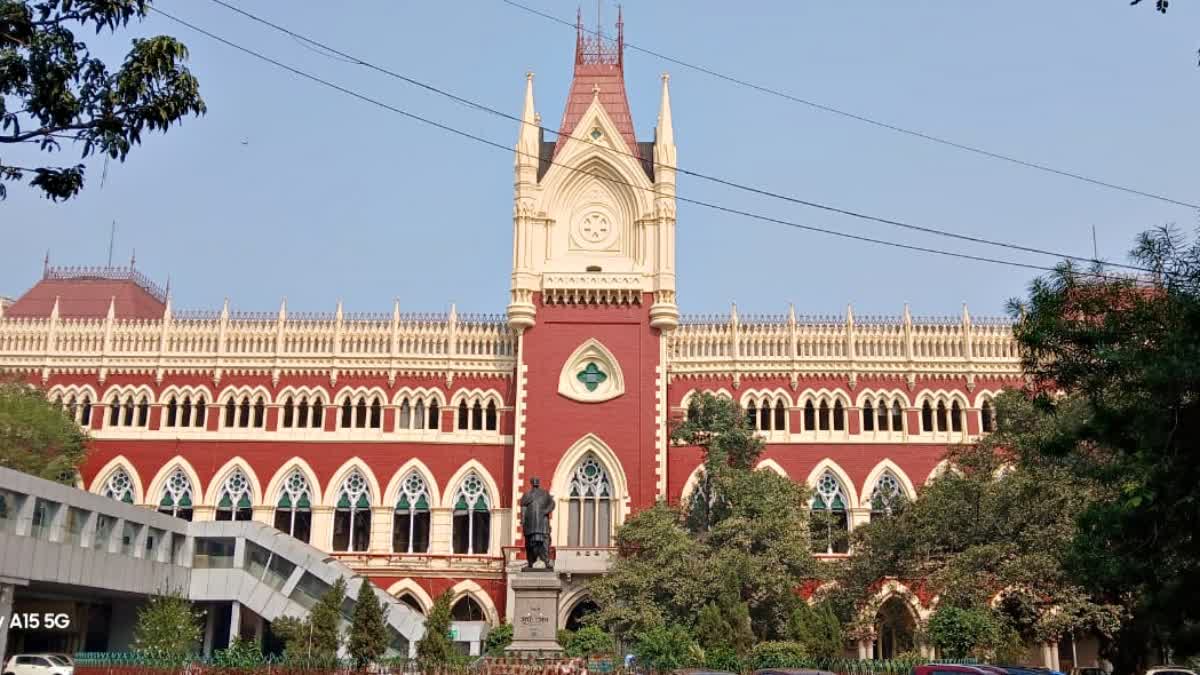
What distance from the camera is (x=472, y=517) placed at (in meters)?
41.7

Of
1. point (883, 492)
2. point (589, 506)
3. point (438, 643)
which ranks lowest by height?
point (438, 643)

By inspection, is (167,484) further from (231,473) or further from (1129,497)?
(1129,497)

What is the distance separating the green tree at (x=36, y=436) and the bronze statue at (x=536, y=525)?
1996cm

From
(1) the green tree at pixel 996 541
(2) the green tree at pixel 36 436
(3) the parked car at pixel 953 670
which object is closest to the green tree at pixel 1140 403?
(3) the parked car at pixel 953 670

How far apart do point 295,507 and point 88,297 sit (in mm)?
13209

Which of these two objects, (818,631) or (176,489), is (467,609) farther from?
(818,631)

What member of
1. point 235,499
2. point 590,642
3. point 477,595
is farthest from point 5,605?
point 477,595

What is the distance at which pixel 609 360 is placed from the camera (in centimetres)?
4159

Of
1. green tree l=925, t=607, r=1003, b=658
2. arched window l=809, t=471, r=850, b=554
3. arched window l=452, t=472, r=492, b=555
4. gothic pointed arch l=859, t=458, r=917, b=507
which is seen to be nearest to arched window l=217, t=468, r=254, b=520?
arched window l=452, t=472, r=492, b=555

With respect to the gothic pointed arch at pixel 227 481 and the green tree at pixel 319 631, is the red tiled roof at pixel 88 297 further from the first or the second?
the green tree at pixel 319 631

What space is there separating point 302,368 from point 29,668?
56.4 ft

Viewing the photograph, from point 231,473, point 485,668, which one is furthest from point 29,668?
point 231,473

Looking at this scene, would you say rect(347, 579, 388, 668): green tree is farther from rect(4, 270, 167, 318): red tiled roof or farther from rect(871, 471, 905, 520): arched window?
rect(4, 270, 167, 318): red tiled roof

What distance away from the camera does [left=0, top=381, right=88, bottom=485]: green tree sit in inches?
1499
